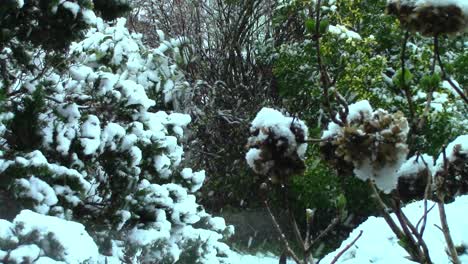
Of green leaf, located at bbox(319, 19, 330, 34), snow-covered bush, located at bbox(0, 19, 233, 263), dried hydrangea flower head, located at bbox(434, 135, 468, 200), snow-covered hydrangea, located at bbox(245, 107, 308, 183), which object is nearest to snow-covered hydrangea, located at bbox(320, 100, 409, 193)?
snow-covered hydrangea, located at bbox(245, 107, 308, 183)

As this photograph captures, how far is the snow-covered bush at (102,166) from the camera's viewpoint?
3.66m

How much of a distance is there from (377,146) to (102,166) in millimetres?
3229

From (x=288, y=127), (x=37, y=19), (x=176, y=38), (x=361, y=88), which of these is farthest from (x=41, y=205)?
(x=176, y=38)

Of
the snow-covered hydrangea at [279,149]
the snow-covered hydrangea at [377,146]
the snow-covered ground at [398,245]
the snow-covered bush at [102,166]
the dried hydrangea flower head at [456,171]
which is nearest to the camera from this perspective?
the snow-covered hydrangea at [377,146]

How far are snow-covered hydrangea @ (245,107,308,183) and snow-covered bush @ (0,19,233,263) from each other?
249 centimetres

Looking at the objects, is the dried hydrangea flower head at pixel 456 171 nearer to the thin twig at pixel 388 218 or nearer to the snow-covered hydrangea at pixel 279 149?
the thin twig at pixel 388 218

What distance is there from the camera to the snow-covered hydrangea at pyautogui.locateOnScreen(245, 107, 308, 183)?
4.10 feet

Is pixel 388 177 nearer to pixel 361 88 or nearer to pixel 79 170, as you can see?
pixel 79 170

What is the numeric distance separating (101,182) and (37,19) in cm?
112

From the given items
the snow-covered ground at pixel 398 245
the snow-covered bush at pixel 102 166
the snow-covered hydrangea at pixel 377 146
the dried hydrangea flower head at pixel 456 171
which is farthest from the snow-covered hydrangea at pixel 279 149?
the snow-covered bush at pixel 102 166

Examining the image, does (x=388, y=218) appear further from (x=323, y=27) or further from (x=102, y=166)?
(x=102, y=166)

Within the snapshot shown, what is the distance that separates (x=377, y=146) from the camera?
1135 mm

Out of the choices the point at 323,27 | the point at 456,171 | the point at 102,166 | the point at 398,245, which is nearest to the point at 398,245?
the point at 398,245

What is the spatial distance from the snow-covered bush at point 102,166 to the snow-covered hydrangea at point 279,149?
249 cm
